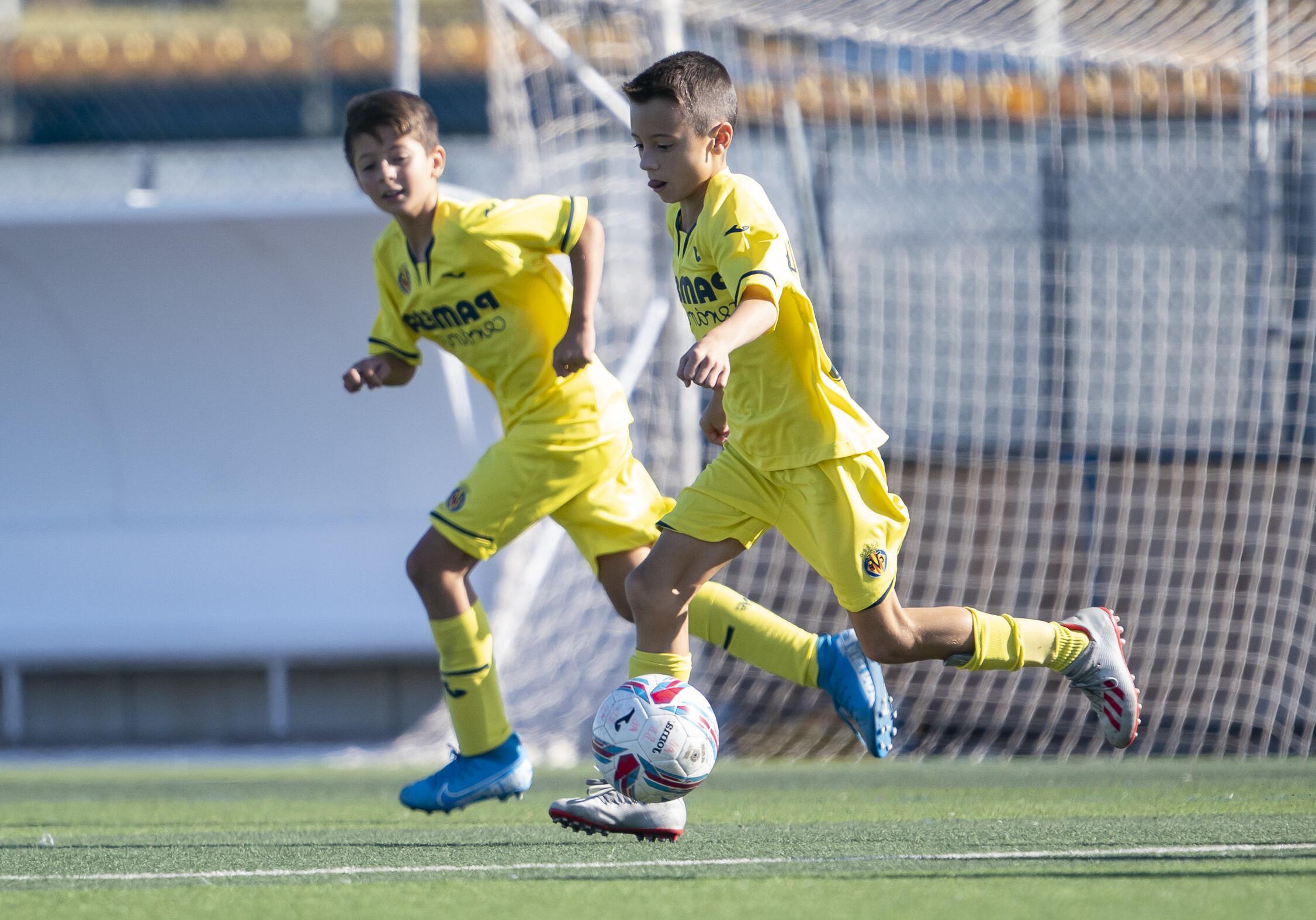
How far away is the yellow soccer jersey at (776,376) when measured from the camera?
2.99 m

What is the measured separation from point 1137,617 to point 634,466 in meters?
4.22

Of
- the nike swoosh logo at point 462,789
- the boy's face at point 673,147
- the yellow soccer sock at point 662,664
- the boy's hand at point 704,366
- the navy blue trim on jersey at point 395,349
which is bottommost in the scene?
the nike swoosh logo at point 462,789

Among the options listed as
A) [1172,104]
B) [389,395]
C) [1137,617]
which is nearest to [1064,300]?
[1172,104]

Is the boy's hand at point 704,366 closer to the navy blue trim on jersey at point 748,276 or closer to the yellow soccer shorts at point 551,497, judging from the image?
the navy blue trim on jersey at point 748,276

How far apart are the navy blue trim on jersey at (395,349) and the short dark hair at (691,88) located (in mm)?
1091

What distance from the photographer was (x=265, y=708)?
25.0 ft

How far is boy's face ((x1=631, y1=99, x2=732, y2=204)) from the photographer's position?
9.69 feet

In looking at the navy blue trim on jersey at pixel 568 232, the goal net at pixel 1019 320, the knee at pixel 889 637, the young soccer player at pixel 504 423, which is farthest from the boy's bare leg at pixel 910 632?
the goal net at pixel 1019 320

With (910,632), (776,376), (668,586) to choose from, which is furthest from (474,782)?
(776,376)

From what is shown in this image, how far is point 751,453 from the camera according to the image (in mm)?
3074

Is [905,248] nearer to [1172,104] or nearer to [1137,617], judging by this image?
[1172,104]

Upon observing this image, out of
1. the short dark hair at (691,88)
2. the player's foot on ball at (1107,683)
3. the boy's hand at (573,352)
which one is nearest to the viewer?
the short dark hair at (691,88)

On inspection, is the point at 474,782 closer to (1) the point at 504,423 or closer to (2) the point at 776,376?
(1) the point at 504,423

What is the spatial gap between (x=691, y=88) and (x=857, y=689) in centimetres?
135
